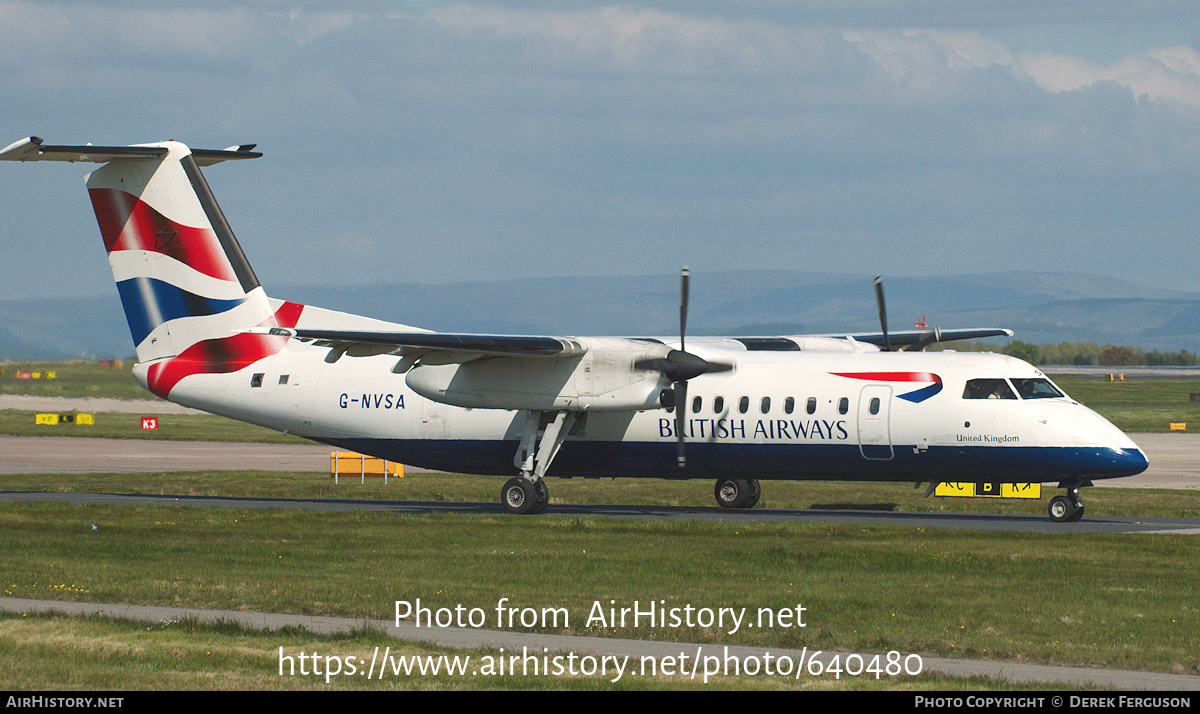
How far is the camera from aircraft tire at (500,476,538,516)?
31.1 meters

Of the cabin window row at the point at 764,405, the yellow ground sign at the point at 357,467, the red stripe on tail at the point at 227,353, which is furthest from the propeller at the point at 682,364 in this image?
the yellow ground sign at the point at 357,467

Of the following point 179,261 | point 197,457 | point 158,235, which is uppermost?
point 158,235

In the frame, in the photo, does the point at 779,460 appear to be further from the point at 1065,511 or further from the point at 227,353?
the point at 227,353

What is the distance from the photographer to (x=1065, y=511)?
28.8 metres

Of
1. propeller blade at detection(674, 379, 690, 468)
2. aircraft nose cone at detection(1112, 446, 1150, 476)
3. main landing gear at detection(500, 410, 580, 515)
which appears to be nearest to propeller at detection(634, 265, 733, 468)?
propeller blade at detection(674, 379, 690, 468)

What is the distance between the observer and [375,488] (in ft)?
137

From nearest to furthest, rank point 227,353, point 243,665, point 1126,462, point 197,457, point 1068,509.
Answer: point 243,665 < point 1126,462 < point 1068,509 < point 227,353 < point 197,457

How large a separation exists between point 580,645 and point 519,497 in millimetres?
16988

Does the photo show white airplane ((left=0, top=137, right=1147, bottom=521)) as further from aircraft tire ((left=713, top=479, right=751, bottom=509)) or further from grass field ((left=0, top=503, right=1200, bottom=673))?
grass field ((left=0, top=503, right=1200, bottom=673))

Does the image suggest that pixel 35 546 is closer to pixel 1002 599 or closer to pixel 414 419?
pixel 414 419

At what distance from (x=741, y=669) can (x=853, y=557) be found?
9810mm

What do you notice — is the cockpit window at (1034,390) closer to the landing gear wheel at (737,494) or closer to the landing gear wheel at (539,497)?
the landing gear wheel at (737,494)

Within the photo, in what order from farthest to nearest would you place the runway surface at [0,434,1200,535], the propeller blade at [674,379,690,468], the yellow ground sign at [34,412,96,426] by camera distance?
1. the yellow ground sign at [34,412,96,426]
2. the propeller blade at [674,379,690,468]
3. the runway surface at [0,434,1200,535]

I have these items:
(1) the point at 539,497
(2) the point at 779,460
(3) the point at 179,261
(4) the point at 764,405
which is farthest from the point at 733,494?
(3) the point at 179,261
